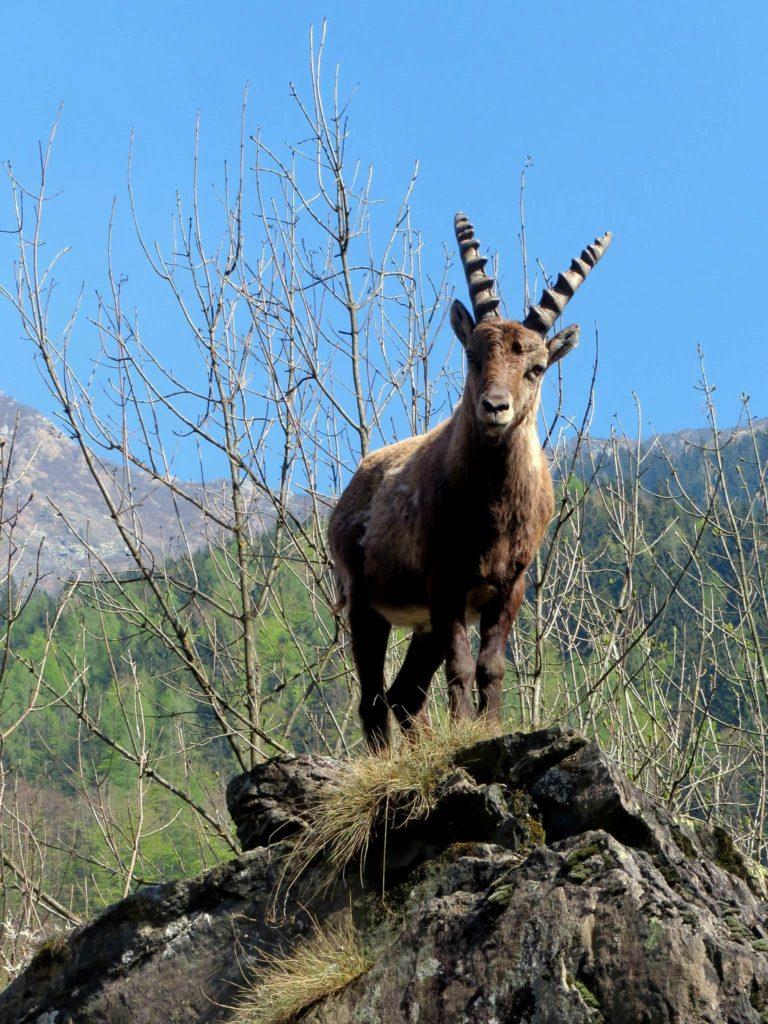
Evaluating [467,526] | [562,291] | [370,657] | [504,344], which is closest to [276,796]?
[370,657]

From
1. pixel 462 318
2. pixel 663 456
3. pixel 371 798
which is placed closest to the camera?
pixel 371 798

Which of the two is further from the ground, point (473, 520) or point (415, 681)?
point (473, 520)

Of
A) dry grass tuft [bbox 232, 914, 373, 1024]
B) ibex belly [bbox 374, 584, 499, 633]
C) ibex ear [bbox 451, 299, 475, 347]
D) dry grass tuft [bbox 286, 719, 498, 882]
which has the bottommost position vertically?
dry grass tuft [bbox 232, 914, 373, 1024]

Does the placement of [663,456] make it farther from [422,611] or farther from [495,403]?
[495,403]

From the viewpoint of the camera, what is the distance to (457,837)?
4691 millimetres

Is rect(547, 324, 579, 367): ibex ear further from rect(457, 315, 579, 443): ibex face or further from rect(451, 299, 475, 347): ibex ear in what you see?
rect(451, 299, 475, 347): ibex ear

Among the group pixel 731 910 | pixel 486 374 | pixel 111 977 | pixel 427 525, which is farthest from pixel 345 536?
pixel 731 910

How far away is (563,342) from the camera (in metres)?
6.41

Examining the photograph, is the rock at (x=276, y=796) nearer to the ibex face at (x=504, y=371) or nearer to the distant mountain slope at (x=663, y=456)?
the ibex face at (x=504, y=371)

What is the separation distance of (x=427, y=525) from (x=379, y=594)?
69 cm

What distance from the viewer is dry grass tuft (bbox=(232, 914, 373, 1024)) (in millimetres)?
4238

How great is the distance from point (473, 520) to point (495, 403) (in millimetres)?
692

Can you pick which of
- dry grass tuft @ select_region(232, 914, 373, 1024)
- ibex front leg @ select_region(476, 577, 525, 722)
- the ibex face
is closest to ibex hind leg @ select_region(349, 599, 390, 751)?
ibex front leg @ select_region(476, 577, 525, 722)

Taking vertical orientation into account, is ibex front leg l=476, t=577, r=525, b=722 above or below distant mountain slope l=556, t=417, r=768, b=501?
below
